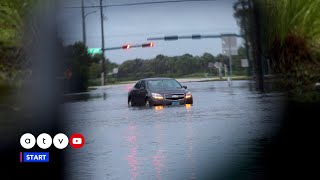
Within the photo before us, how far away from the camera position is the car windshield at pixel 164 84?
3.25 metres

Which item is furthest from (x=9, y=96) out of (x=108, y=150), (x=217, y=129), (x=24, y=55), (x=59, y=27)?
(x=217, y=129)

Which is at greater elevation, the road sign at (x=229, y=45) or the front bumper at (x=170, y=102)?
the road sign at (x=229, y=45)

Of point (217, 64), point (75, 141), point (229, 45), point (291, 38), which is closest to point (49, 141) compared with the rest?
point (75, 141)

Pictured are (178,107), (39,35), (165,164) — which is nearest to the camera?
(39,35)

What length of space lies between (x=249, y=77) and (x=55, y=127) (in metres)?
1.27

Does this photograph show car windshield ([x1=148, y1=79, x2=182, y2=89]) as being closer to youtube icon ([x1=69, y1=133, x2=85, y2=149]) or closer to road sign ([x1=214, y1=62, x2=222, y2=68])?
road sign ([x1=214, y1=62, x2=222, y2=68])

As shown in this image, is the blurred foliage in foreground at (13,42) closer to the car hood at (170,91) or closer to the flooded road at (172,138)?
the flooded road at (172,138)

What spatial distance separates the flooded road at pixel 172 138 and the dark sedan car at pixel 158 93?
0.07 metres

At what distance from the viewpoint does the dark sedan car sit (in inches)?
128

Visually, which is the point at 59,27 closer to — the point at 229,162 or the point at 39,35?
the point at 39,35

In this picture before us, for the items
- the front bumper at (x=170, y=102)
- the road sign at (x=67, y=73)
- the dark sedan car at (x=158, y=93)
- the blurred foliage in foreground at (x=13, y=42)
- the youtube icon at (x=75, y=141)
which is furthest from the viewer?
the front bumper at (x=170, y=102)

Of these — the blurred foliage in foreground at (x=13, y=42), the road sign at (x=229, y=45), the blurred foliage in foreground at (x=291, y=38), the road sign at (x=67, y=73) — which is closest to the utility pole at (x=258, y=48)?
the blurred foliage in foreground at (x=291, y=38)

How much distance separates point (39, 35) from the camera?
115 inches

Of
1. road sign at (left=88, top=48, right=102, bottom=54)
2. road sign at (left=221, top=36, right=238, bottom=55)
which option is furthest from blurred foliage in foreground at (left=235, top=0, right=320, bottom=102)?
road sign at (left=88, top=48, right=102, bottom=54)
